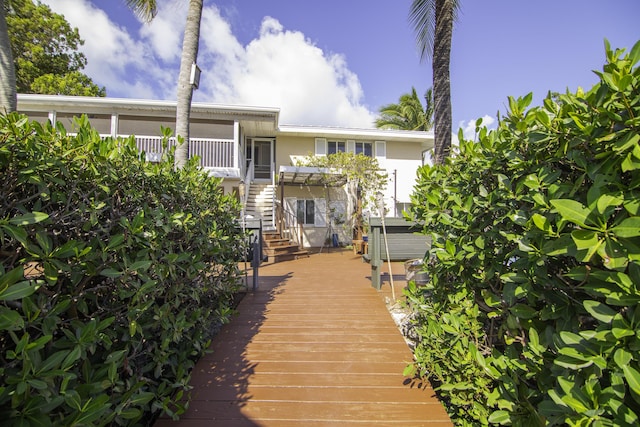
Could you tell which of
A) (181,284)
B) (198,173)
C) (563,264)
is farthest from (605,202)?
(198,173)

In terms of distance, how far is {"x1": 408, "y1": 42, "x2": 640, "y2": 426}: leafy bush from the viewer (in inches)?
40.7

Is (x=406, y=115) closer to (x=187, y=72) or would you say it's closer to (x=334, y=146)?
(x=334, y=146)

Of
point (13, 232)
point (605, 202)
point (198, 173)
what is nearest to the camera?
point (605, 202)

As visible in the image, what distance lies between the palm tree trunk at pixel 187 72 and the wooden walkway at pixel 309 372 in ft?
11.2

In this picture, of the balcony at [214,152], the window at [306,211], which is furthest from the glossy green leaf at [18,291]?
the window at [306,211]

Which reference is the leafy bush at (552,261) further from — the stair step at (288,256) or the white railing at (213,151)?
the white railing at (213,151)

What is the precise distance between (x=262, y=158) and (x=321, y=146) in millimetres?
3376

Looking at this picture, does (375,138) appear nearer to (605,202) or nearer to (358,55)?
(358,55)

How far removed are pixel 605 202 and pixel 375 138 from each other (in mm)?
15350

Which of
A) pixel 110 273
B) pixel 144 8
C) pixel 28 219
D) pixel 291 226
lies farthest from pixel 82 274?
pixel 291 226

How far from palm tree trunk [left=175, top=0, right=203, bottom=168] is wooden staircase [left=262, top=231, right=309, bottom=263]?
17.6 feet

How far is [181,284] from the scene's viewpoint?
8.55ft

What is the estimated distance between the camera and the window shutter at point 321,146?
15.4 meters

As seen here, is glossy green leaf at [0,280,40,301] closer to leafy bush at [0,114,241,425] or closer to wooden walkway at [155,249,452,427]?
leafy bush at [0,114,241,425]
